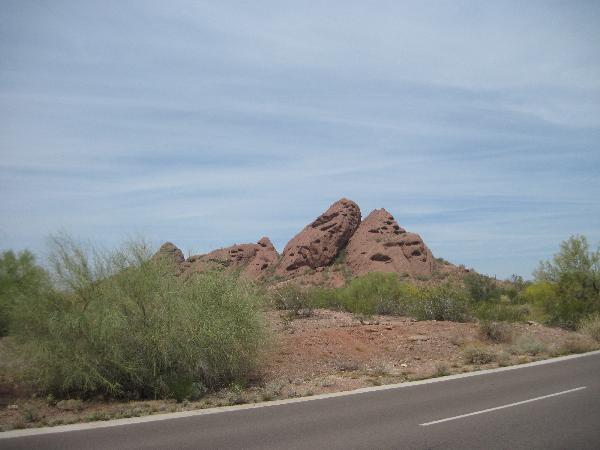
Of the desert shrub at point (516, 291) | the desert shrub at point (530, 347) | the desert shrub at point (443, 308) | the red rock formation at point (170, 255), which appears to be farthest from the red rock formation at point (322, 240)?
the red rock formation at point (170, 255)

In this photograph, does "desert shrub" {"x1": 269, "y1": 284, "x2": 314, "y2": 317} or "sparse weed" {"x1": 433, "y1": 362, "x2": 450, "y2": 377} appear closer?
"sparse weed" {"x1": 433, "y1": 362, "x2": 450, "y2": 377}

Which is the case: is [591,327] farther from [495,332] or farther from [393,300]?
[393,300]

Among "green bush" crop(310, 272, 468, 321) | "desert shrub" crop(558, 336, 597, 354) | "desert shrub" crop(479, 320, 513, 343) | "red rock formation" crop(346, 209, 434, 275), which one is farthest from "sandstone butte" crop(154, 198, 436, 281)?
"desert shrub" crop(558, 336, 597, 354)

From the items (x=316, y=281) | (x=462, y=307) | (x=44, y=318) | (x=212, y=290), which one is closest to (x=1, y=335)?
(x=44, y=318)

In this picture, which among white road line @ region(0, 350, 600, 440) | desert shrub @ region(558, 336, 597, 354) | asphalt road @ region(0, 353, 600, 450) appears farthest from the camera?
desert shrub @ region(558, 336, 597, 354)

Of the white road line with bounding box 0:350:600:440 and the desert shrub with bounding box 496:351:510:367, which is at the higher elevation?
the white road line with bounding box 0:350:600:440

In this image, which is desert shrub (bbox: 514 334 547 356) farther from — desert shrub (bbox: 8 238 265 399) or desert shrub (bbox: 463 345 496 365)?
desert shrub (bbox: 8 238 265 399)

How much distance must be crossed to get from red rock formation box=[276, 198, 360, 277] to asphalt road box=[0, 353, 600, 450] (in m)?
61.4

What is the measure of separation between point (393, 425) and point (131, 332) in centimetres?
768

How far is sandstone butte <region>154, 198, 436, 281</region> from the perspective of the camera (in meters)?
72.3

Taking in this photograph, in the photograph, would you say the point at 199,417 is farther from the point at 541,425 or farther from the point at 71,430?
the point at 541,425

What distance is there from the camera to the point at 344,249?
78.2 meters

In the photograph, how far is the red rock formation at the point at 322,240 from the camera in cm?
7544

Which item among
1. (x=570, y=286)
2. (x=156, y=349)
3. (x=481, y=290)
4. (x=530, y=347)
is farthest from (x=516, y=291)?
(x=156, y=349)
